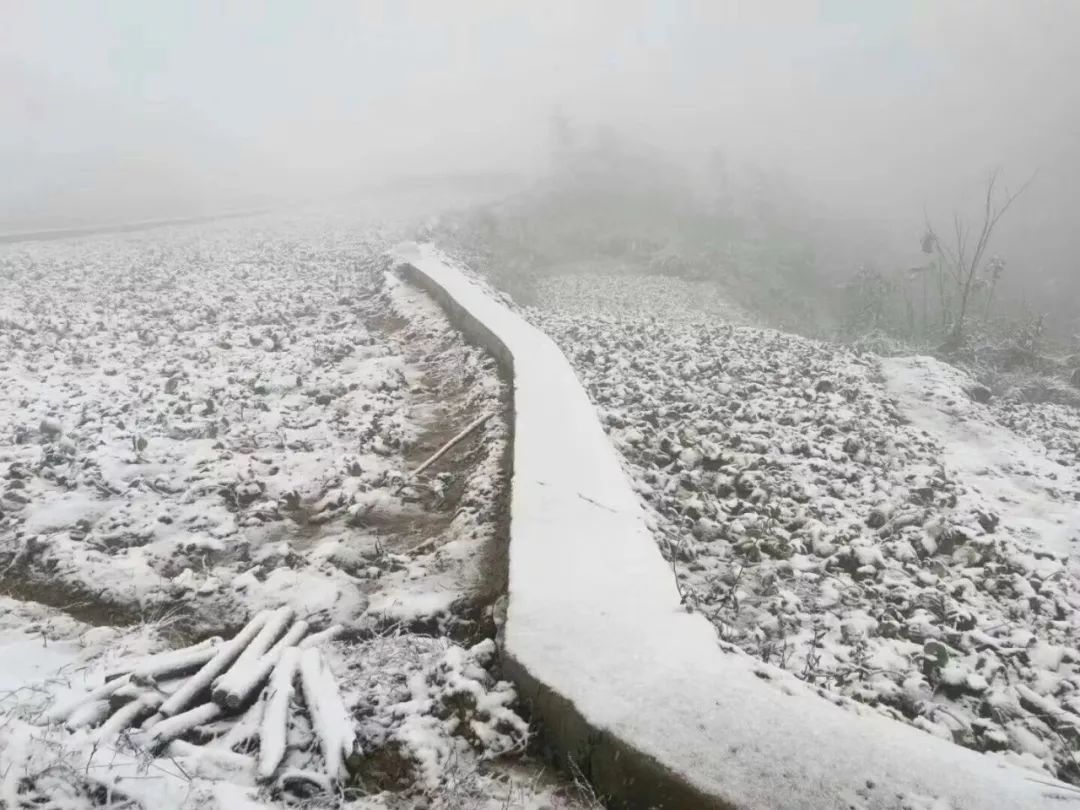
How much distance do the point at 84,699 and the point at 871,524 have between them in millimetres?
6894

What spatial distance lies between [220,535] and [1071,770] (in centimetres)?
658

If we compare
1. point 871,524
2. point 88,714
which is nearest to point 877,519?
point 871,524

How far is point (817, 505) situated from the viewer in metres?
7.04

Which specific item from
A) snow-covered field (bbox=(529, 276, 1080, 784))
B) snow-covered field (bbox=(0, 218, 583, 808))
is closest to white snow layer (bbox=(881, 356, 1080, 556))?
snow-covered field (bbox=(529, 276, 1080, 784))

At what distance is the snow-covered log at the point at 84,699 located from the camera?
11.3 feet

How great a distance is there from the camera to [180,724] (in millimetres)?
3486

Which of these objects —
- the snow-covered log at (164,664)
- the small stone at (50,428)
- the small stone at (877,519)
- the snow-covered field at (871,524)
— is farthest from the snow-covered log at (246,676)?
the small stone at (877,519)

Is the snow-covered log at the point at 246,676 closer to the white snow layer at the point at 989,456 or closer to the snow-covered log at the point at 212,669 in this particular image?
the snow-covered log at the point at 212,669

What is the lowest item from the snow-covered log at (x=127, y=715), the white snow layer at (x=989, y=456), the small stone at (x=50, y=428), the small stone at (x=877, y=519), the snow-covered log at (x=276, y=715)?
the white snow layer at (x=989, y=456)

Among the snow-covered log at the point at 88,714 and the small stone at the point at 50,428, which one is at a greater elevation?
the small stone at the point at 50,428

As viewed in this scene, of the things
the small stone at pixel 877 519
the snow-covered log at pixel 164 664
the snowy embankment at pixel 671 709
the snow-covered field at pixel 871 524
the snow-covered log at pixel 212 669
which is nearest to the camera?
the snowy embankment at pixel 671 709

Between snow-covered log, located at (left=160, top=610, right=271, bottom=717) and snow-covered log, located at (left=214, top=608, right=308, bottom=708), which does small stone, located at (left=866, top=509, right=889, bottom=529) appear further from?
snow-covered log, located at (left=160, top=610, right=271, bottom=717)

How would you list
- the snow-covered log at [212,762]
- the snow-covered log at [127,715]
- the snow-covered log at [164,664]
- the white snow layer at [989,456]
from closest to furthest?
1. the snow-covered log at [212,762]
2. the snow-covered log at [127,715]
3. the snow-covered log at [164,664]
4. the white snow layer at [989,456]

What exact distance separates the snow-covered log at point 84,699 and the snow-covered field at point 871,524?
356cm
